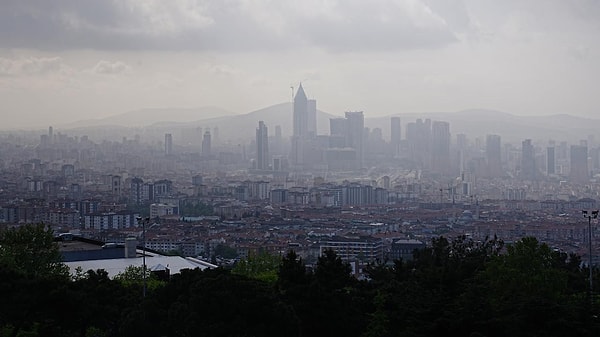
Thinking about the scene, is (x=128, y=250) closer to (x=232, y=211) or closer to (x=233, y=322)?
(x=233, y=322)

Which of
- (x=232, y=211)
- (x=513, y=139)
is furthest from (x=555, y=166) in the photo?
(x=232, y=211)

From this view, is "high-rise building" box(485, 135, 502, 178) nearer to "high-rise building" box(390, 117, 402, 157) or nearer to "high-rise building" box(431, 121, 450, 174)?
"high-rise building" box(431, 121, 450, 174)

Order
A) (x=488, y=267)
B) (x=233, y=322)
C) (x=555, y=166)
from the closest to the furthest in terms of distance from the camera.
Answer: (x=233, y=322), (x=488, y=267), (x=555, y=166)

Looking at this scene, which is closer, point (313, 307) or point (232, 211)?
point (313, 307)

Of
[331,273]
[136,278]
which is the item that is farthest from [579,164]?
[331,273]

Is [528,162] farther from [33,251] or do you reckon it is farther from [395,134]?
[33,251]

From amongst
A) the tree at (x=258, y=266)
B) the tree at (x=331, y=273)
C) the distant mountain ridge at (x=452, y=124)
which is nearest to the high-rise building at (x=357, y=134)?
the distant mountain ridge at (x=452, y=124)
